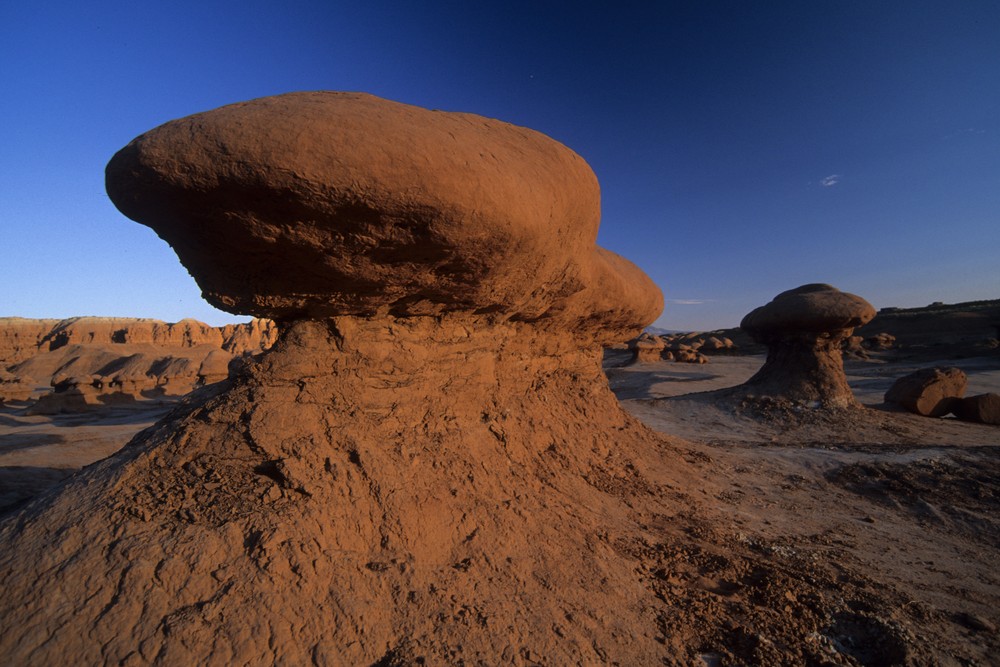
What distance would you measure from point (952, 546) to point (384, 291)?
5.02 m

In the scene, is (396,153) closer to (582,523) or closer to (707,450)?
(582,523)

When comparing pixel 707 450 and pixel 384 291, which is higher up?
pixel 384 291

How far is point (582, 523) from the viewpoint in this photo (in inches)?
124

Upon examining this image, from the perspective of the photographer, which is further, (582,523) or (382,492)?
(582,523)

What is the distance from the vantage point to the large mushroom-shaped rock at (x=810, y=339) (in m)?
8.85

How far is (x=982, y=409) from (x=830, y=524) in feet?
23.6

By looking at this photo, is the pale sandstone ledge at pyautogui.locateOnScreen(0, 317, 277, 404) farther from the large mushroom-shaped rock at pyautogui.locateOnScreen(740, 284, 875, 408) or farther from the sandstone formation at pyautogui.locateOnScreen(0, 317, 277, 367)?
the large mushroom-shaped rock at pyautogui.locateOnScreen(740, 284, 875, 408)

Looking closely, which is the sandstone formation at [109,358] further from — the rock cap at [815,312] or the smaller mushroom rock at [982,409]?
the smaller mushroom rock at [982,409]

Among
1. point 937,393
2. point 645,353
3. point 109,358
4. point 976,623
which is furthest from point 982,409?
point 109,358

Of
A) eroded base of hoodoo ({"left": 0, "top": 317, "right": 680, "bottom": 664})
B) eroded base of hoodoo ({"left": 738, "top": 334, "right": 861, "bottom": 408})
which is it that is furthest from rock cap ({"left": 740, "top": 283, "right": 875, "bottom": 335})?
eroded base of hoodoo ({"left": 0, "top": 317, "right": 680, "bottom": 664})

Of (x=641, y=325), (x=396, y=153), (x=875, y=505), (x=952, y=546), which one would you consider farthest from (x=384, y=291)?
(x=875, y=505)

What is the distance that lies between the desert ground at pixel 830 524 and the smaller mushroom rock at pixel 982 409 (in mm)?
821

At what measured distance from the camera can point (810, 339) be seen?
368 inches

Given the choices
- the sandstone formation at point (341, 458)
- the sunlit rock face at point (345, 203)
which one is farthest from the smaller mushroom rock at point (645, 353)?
the sunlit rock face at point (345, 203)
